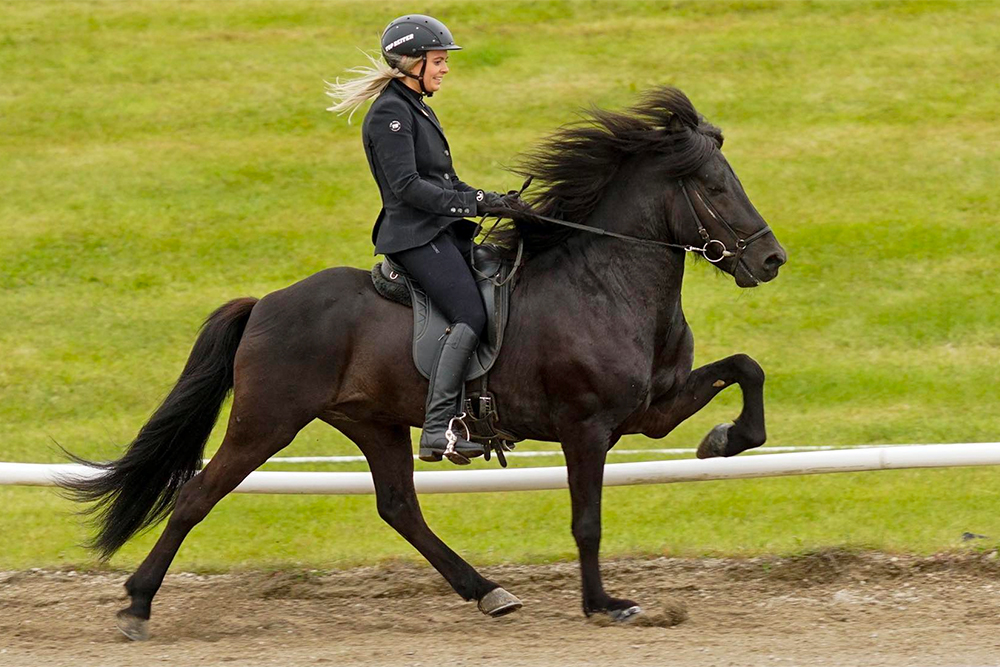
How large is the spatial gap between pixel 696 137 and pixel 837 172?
754 centimetres

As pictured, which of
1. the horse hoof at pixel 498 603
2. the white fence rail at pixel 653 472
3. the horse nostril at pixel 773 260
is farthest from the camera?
the white fence rail at pixel 653 472

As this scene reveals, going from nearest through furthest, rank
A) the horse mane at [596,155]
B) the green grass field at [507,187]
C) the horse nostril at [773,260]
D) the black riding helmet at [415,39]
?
the horse nostril at [773,260] < the black riding helmet at [415,39] < the horse mane at [596,155] < the green grass field at [507,187]

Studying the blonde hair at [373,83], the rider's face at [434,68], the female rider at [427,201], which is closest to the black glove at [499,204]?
the female rider at [427,201]

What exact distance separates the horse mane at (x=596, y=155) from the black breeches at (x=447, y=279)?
0.32 metres

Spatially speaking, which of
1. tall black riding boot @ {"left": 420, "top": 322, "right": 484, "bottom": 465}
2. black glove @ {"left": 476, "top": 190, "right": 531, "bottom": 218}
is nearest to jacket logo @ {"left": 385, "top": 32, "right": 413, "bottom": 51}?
black glove @ {"left": 476, "top": 190, "right": 531, "bottom": 218}

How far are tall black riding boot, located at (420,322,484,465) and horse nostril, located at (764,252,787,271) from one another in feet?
4.49

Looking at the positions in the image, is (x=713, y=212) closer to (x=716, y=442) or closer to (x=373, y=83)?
(x=716, y=442)

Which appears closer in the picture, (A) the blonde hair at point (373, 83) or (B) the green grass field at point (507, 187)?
(A) the blonde hair at point (373, 83)

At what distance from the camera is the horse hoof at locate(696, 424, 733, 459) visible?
655 centimetres

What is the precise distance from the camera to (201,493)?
21.5 ft

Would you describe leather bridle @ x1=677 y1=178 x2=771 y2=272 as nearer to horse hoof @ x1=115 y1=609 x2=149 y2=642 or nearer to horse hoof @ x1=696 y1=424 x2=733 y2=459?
horse hoof @ x1=696 y1=424 x2=733 y2=459

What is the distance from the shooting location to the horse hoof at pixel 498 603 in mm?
6523

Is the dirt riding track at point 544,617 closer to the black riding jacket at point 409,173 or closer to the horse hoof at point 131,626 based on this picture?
the horse hoof at point 131,626

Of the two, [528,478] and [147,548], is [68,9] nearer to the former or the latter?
[147,548]
